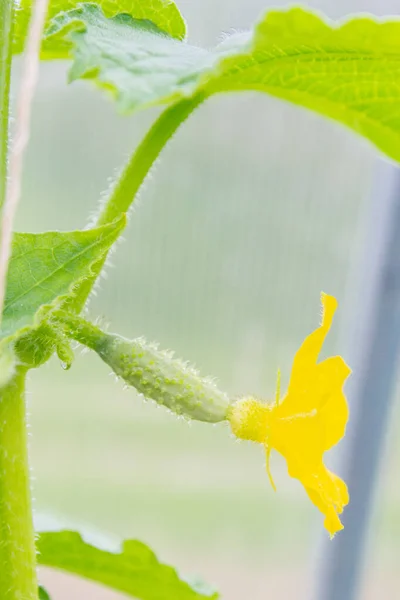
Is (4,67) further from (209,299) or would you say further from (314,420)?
(209,299)

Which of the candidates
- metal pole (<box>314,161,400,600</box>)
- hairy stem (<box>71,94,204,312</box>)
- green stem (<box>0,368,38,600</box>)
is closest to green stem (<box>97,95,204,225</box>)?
hairy stem (<box>71,94,204,312</box>)

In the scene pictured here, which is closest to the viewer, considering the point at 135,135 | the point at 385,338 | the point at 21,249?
the point at 21,249

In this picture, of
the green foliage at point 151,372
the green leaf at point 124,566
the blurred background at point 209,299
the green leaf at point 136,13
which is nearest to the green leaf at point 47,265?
the green foliage at point 151,372

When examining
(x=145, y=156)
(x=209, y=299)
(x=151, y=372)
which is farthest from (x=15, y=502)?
(x=209, y=299)

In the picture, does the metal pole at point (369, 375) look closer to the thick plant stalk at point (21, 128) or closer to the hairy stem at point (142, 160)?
the hairy stem at point (142, 160)

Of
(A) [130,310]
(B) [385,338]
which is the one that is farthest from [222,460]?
(B) [385,338]

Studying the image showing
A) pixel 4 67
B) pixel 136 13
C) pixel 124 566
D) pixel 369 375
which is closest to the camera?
pixel 4 67

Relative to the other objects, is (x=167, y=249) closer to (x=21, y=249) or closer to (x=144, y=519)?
(x=144, y=519)
